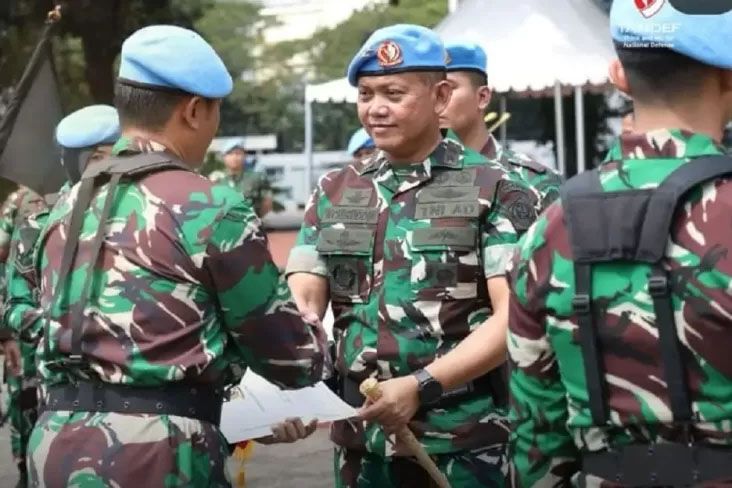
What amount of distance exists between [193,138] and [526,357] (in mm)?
1039

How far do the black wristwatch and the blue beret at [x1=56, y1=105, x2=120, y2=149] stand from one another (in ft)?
6.50

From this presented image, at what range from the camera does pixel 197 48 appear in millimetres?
3055

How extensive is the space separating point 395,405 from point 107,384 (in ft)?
2.64

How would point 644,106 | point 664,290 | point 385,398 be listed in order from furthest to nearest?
point 385,398
point 644,106
point 664,290

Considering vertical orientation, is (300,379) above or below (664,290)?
below

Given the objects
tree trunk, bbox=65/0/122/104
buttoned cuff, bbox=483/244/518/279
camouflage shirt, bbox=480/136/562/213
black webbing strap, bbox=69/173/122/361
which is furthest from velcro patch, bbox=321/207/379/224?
tree trunk, bbox=65/0/122/104

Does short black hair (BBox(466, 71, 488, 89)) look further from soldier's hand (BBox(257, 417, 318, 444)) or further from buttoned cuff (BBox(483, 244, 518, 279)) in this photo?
soldier's hand (BBox(257, 417, 318, 444))

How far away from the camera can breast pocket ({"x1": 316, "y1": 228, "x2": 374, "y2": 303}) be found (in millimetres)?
3688

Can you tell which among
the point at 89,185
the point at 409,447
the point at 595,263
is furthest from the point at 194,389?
the point at 595,263

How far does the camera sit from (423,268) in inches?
141

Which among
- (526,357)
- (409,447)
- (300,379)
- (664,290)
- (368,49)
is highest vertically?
(368,49)

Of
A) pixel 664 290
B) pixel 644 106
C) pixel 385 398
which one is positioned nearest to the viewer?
pixel 664 290

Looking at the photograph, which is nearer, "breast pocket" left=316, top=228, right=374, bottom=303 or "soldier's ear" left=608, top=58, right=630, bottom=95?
"soldier's ear" left=608, top=58, right=630, bottom=95

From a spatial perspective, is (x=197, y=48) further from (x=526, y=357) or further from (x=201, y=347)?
(x=526, y=357)
